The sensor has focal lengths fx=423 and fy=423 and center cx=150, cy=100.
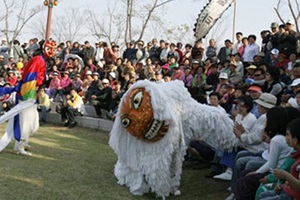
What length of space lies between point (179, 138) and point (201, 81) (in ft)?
17.6

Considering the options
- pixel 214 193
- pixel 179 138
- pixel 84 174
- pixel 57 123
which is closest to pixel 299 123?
pixel 179 138

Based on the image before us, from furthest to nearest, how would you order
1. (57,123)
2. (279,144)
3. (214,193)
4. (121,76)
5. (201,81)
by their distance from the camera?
(121,76) → (57,123) → (201,81) → (214,193) → (279,144)

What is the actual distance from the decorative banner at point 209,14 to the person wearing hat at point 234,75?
128 inches

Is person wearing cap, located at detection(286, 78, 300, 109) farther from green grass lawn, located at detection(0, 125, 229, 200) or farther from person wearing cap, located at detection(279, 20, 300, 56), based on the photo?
person wearing cap, located at detection(279, 20, 300, 56)

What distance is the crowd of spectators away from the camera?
17.3ft

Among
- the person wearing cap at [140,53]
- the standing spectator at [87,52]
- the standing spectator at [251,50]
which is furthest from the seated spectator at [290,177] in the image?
the standing spectator at [87,52]

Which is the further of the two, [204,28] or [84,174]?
[204,28]

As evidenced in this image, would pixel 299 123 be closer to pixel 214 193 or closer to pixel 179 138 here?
pixel 179 138

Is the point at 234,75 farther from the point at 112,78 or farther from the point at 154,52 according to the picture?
the point at 154,52

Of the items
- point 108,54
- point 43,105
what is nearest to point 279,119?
point 43,105

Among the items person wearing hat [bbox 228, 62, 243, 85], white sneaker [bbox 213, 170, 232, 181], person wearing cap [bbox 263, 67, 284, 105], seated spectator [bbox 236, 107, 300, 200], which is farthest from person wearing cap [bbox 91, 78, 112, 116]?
seated spectator [bbox 236, 107, 300, 200]

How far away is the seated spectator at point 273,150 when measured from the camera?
4.27 metres

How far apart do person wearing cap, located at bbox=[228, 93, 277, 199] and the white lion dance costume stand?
9.8 inches

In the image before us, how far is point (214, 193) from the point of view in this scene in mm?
5934
